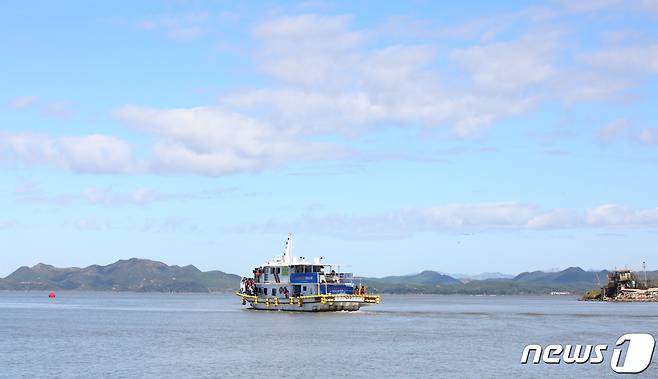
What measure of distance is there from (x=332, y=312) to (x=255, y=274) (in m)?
13.1

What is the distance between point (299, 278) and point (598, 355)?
2333 inches

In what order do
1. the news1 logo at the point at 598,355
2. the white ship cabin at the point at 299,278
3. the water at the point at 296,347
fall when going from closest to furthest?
the water at the point at 296,347 < the news1 logo at the point at 598,355 < the white ship cabin at the point at 299,278

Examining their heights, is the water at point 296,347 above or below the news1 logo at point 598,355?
above

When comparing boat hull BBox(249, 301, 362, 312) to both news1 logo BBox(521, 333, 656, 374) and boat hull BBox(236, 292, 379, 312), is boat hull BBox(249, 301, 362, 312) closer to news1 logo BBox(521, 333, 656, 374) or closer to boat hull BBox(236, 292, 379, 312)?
boat hull BBox(236, 292, 379, 312)

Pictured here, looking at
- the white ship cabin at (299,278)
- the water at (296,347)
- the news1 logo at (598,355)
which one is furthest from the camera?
the white ship cabin at (299,278)

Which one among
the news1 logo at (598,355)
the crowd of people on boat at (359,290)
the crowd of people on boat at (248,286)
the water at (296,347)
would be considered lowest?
the news1 logo at (598,355)

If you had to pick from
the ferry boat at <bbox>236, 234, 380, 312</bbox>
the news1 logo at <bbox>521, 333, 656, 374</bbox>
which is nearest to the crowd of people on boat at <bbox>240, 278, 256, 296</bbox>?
the ferry boat at <bbox>236, 234, 380, 312</bbox>

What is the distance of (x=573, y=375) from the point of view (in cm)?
6062

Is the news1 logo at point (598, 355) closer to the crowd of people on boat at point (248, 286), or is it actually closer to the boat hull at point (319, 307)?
the boat hull at point (319, 307)

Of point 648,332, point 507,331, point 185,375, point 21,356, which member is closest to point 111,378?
point 185,375

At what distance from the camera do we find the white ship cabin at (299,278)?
12450 cm

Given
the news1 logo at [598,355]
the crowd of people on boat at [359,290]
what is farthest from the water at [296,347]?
the crowd of people on boat at [359,290]

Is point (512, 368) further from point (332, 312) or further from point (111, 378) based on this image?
point (332, 312)

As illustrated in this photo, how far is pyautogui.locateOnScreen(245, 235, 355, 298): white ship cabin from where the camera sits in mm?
124500
